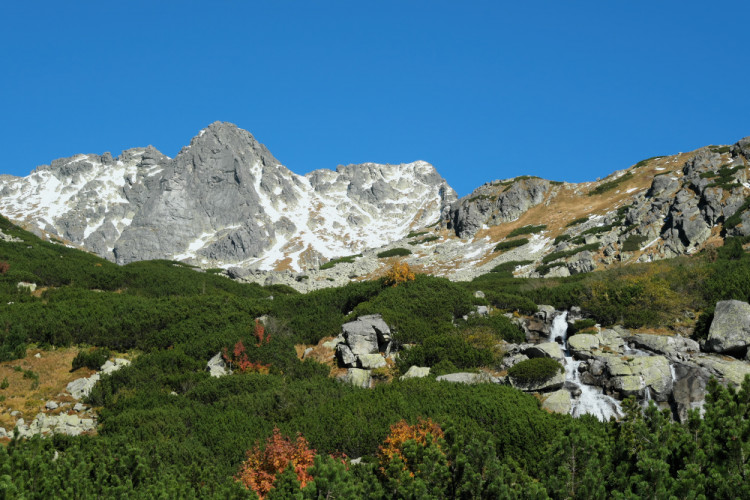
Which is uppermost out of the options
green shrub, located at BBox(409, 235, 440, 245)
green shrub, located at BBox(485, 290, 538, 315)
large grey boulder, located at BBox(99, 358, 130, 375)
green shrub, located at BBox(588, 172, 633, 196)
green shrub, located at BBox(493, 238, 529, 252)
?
green shrub, located at BBox(588, 172, 633, 196)

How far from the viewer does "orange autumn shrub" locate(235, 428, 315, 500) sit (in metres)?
13.5

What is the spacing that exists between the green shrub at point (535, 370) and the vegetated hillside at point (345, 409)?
203 centimetres

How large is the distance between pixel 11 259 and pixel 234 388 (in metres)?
28.4

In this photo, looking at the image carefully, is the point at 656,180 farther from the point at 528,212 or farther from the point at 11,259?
the point at 11,259

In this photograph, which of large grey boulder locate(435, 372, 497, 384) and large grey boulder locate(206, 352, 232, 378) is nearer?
large grey boulder locate(435, 372, 497, 384)

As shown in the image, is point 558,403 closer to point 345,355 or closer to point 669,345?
point 669,345

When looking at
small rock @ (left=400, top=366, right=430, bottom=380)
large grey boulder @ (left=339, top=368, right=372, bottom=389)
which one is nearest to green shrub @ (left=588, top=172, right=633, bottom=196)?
small rock @ (left=400, top=366, right=430, bottom=380)

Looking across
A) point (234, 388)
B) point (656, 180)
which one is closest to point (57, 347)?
point (234, 388)

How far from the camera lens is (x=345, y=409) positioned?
1716 centimetres

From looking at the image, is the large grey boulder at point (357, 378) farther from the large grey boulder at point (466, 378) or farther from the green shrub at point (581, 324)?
the green shrub at point (581, 324)

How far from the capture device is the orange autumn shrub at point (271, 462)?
13.5m

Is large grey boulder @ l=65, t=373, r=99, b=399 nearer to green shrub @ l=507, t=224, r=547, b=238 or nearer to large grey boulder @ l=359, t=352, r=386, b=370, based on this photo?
large grey boulder @ l=359, t=352, r=386, b=370

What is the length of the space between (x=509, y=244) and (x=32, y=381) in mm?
67408

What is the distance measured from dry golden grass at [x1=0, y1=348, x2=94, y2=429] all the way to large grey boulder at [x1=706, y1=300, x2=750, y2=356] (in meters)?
26.8
